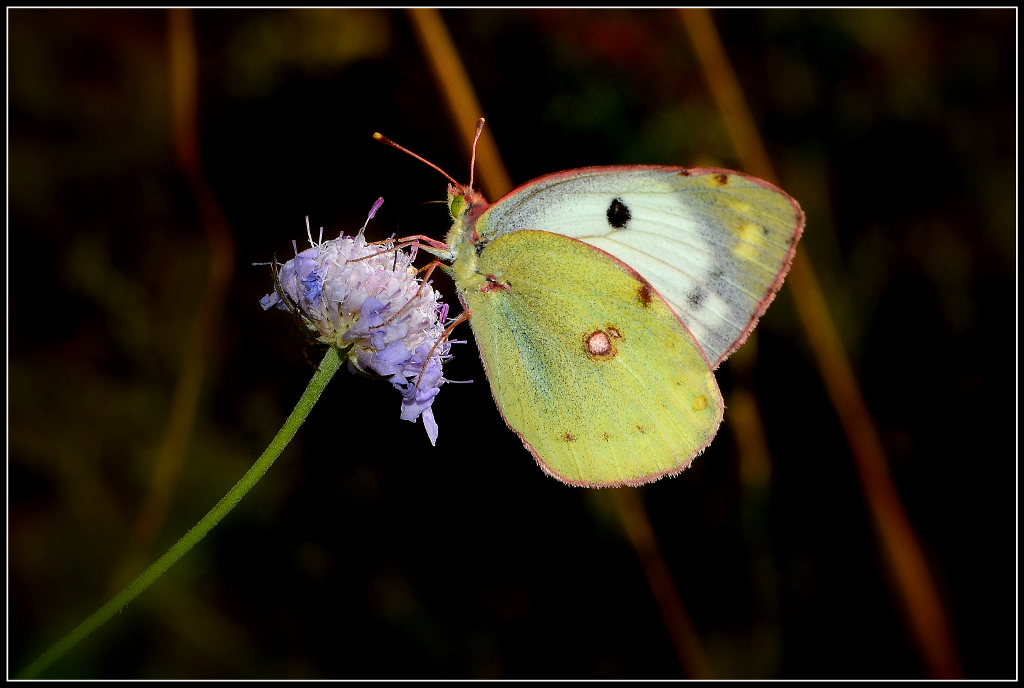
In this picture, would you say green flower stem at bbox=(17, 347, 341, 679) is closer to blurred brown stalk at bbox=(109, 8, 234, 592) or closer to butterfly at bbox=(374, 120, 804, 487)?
butterfly at bbox=(374, 120, 804, 487)

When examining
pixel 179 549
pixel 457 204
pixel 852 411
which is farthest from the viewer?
pixel 852 411

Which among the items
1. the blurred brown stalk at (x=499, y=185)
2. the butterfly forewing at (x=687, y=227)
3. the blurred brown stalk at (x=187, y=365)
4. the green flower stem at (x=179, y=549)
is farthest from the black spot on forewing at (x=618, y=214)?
the blurred brown stalk at (x=187, y=365)

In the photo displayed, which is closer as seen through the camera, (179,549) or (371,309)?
(179,549)

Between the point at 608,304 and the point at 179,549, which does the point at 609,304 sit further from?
the point at 179,549

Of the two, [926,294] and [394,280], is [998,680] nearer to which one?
[926,294]

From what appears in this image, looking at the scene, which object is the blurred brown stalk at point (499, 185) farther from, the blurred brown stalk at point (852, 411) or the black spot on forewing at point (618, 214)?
the blurred brown stalk at point (852, 411)

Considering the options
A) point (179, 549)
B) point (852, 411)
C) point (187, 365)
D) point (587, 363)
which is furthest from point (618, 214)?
point (852, 411)
